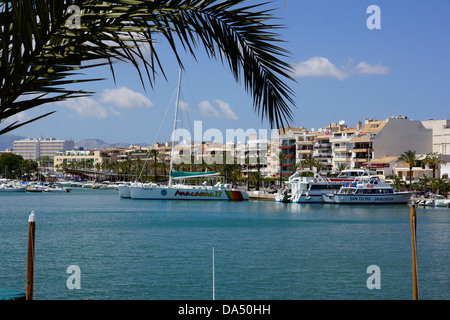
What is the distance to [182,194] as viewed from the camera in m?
81.7

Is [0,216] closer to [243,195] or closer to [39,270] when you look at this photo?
[39,270]

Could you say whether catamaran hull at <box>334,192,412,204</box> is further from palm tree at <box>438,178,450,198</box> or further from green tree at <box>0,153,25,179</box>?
green tree at <box>0,153,25,179</box>

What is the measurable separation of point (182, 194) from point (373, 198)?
2664 centimetres

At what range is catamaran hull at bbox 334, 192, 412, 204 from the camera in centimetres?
7219

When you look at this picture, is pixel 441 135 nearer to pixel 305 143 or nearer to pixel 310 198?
pixel 305 143

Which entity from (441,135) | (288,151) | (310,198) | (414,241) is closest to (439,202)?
(310,198)

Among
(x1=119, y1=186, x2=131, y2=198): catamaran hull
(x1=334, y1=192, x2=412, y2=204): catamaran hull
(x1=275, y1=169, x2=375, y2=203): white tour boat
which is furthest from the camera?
(x1=119, y1=186, x2=131, y2=198): catamaran hull

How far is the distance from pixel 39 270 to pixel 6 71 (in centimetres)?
2297

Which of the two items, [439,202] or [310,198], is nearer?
[439,202]

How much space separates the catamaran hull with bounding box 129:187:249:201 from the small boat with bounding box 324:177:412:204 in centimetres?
1758

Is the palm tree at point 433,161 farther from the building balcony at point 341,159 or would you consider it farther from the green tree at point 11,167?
the green tree at point 11,167

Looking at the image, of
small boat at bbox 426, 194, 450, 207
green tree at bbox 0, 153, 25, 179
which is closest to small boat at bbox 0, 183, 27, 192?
green tree at bbox 0, 153, 25, 179

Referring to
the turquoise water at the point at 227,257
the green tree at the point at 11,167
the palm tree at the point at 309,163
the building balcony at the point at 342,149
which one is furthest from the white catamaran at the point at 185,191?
the green tree at the point at 11,167
